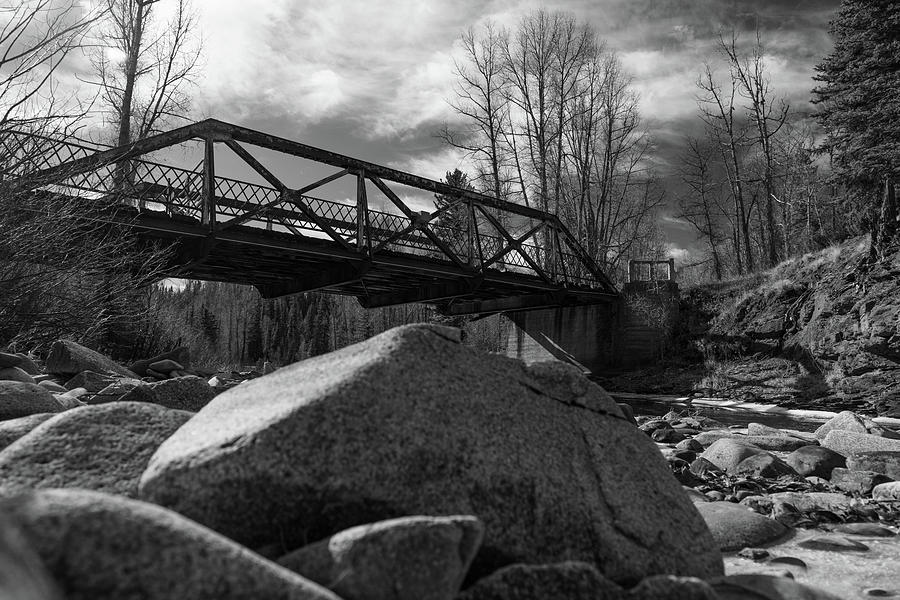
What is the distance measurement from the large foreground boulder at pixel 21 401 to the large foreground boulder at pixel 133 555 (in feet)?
11.6

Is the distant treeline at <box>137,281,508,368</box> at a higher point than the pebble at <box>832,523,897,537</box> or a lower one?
higher

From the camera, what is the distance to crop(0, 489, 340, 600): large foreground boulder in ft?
3.94

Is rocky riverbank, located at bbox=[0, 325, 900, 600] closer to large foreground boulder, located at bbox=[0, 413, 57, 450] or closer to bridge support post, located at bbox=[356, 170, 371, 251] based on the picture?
large foreground boulder, located at bbox=[0, 413, 57, 450]

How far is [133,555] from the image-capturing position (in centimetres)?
125

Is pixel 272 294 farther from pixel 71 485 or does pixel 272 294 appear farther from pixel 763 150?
pixel 763 150

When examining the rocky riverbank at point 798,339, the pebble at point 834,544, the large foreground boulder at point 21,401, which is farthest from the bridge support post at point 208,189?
the rocky riverbank at point 798,339

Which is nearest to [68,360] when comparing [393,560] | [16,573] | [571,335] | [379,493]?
[379,493]

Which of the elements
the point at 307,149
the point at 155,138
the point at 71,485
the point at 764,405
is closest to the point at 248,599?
the point at 71,485

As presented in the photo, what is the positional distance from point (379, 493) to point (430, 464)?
8.3 inches

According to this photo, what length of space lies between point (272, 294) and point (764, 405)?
1397 centimetres

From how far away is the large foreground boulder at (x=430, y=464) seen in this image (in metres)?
1.96

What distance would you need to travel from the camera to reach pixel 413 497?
6.77 feet

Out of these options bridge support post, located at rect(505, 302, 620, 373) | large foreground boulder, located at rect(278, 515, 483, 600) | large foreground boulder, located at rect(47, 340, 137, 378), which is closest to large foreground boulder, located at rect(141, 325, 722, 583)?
large foreground boulder, located at rect(278, 515, 483, 600)

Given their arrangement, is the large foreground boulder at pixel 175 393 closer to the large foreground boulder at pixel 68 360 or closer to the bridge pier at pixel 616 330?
the large foreground boulder at pixel 68 360
